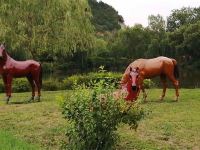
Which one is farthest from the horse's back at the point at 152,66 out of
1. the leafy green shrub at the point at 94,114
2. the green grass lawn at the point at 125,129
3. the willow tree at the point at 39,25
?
the willow tree at the point at 39,25

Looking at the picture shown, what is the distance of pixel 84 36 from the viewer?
1003 inches

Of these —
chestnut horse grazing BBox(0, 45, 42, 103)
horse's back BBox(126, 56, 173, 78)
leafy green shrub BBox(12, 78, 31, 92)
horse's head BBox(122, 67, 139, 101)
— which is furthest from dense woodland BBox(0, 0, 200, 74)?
horse's head BBox(122, 67, 139, 101)

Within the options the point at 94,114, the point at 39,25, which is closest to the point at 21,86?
the point at 39,25

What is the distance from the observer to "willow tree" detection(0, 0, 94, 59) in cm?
2211

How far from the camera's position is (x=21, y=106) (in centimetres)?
1403

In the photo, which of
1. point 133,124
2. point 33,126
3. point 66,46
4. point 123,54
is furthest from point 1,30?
point 123,54

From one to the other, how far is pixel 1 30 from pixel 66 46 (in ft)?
11.1

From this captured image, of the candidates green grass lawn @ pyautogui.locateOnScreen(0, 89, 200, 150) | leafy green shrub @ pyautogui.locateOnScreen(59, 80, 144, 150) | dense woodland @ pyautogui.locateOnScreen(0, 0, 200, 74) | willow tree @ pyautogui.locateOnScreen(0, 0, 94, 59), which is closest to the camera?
leafy green shrub @ pyautogui.locateOnScreen(59, 80, 144, 150)

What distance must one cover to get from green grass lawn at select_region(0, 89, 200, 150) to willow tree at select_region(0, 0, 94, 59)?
9.48 meters

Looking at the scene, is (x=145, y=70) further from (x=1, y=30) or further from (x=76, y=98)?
(x=1, y=30)

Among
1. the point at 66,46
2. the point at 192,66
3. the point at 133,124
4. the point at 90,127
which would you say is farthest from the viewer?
the point at 192,66

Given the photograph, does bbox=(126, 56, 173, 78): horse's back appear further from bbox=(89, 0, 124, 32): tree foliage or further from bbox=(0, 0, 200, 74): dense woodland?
bbox=(89, 0, 124, 32): tree foliage

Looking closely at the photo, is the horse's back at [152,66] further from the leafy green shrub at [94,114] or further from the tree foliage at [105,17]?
the tree foliage at [105,17]

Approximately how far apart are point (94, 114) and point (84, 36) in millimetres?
18102
